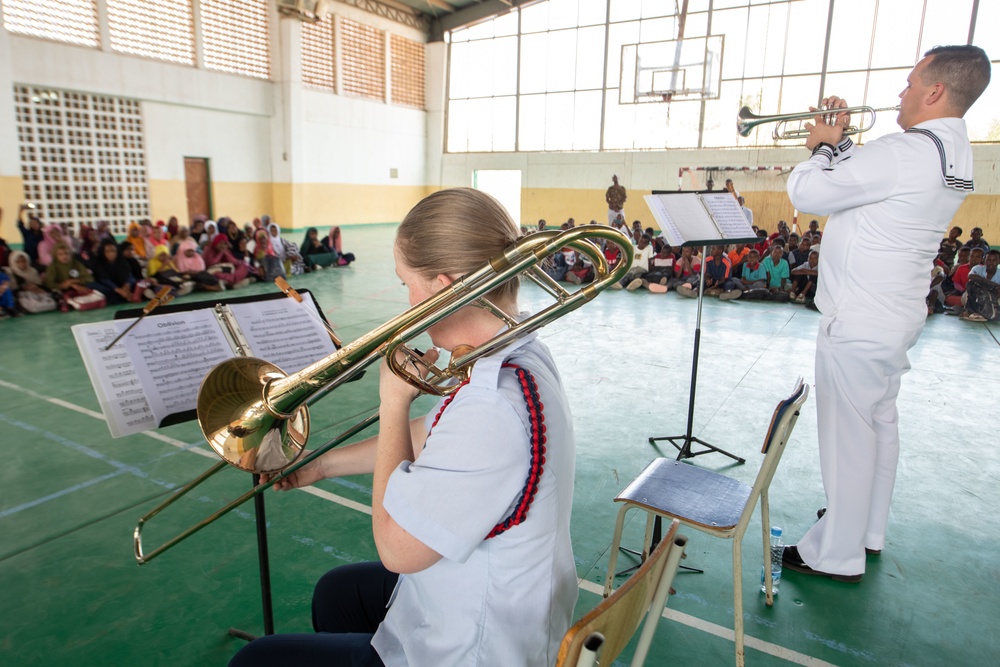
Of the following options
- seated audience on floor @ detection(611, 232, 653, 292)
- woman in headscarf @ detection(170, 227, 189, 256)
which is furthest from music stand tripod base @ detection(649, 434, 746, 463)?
woman in headscarf @ detection(170, 227, 189, 256)

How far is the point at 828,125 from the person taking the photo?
2.94 metres

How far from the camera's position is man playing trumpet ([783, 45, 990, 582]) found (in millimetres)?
2537

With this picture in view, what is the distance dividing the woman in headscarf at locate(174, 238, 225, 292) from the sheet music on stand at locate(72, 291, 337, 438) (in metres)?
8.86

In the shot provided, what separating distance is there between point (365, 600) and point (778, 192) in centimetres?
1898

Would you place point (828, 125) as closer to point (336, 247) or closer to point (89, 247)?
point (89, 247)

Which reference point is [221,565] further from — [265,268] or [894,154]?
[265,268]

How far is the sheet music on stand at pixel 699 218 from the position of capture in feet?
12.2

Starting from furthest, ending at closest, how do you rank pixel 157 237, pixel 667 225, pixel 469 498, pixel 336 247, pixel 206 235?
1. pixel 336 247
2. pixel 206 235
3. pixel 157 237
4. pixel 667 225
5. pixel 469 498

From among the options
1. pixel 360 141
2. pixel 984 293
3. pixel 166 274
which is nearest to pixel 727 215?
pixel 984 293

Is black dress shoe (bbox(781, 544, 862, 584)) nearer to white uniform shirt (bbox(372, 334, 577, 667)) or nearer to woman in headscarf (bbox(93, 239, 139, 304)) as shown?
white uniform shirt (bbox(372, 334, 577, 667))

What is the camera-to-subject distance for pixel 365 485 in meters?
3.79

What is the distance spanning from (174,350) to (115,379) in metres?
0.19

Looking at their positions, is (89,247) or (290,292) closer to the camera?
(290,292)

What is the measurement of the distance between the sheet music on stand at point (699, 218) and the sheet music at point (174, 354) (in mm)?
2540
